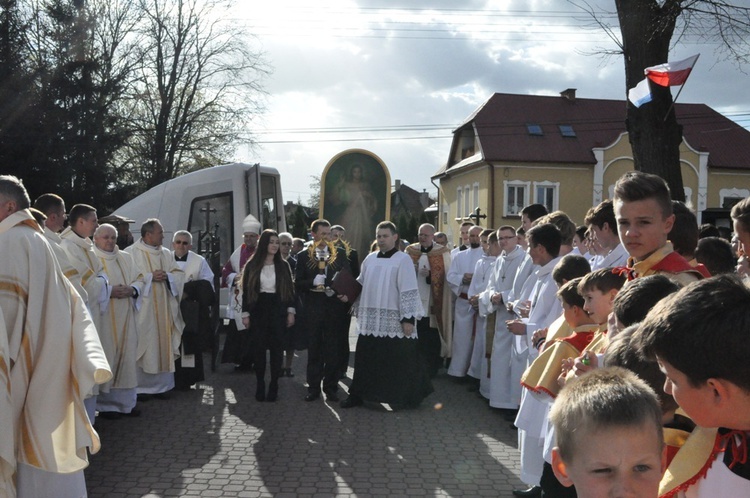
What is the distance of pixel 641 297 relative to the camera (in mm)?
2803

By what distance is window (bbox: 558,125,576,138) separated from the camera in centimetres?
4047

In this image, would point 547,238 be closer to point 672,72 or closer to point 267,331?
point 267,331

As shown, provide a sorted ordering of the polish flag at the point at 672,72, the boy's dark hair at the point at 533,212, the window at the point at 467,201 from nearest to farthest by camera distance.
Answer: the boy's dark hair at the point at 533,212 → the polish flag at the point at 672,72 → the window at the point at 467,201

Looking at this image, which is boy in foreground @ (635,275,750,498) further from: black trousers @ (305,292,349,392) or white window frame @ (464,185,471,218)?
white window frame @ (464,185,471,218)

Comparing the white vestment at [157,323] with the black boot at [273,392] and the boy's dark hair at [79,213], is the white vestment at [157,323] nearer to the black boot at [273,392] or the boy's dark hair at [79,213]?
A: the black boot at [273,392]

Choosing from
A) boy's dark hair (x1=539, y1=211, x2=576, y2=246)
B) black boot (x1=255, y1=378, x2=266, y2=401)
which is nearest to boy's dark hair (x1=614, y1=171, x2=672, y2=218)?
boy's dark hair (x1=539, y1=211, x2=576, y2=246)

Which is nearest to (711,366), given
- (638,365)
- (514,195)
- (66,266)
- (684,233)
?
(638,365)

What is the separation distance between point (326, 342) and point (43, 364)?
14.3 ft

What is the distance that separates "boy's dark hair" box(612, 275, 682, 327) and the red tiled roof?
36288mm

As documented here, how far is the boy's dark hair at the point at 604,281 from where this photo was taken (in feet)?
11.7

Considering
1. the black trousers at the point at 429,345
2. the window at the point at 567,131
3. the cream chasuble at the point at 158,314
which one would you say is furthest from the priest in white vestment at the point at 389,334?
the window at the point at 567,131

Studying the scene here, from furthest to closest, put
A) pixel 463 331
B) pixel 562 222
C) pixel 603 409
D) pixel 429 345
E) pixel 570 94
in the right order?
pixel 570 94 < pixel 429 345 < pixel 463 331 < pixel 562 222 < pixel 603 409

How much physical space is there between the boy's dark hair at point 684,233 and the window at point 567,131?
3780 centimetres

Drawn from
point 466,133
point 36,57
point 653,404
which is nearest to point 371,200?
point 653,404
